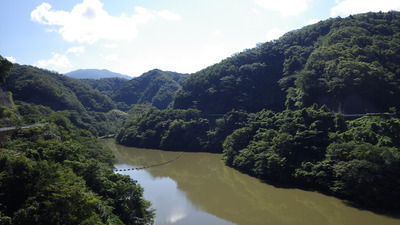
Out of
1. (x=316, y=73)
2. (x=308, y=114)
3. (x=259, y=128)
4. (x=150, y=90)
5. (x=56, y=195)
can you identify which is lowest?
(x=56, y=195)

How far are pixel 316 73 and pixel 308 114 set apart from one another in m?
11.6

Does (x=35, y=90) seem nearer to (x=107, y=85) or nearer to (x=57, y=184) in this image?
(x=57, y=184)

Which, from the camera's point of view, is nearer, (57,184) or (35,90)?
(57,184)

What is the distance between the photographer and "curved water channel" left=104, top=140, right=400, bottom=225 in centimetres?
1819

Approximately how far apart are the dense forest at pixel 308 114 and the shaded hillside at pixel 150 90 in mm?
32057

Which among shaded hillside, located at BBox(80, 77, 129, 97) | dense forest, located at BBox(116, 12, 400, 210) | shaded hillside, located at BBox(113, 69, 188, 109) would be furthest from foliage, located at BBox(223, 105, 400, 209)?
shaded hillside, located at BBox(80, 77, 129, 97)

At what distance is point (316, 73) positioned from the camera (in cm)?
3719

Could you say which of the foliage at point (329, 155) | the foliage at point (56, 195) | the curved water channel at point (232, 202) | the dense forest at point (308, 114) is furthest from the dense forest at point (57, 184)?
the dense forest at point (308, 114)

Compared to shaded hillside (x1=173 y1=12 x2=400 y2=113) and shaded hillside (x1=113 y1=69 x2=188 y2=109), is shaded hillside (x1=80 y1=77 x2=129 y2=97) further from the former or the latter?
shaded hillside (x1=173 y1=12 x2=400 y2=113)

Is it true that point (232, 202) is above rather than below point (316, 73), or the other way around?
below

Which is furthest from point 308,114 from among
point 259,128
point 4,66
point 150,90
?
point 150,90

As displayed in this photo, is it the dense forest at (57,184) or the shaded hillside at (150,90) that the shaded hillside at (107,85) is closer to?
the shaded hillside at (150,90)

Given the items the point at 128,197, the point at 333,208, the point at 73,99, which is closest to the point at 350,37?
the point at 333,208

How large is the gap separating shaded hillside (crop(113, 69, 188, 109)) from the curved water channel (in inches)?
2201
